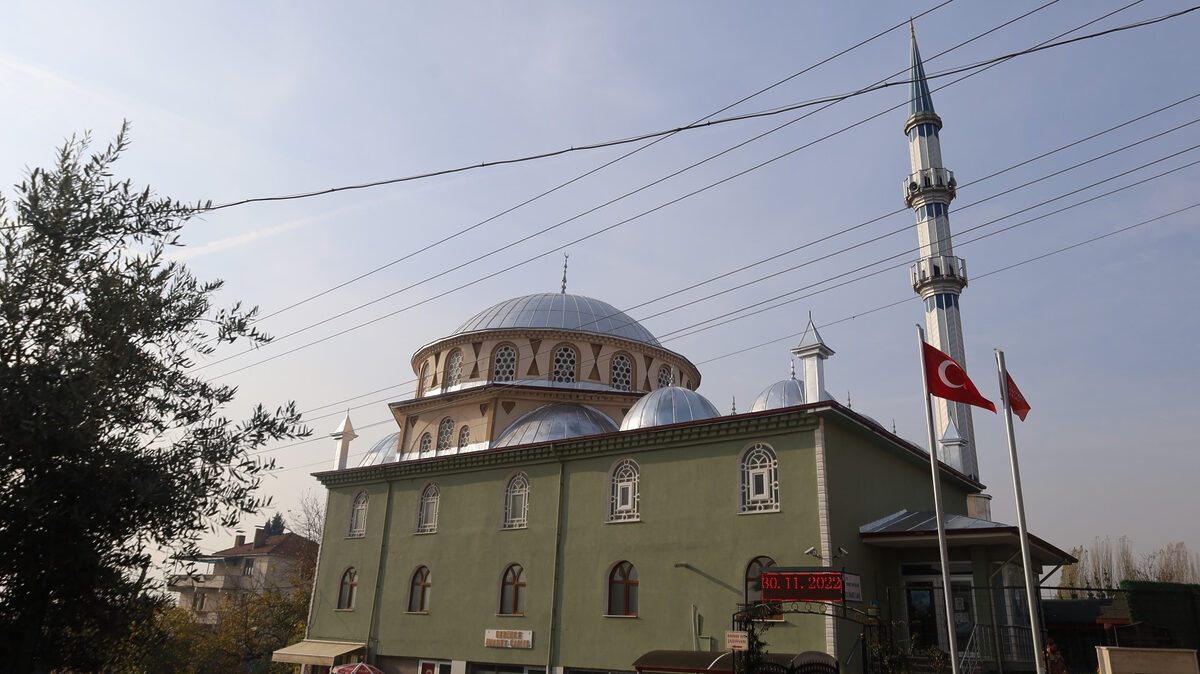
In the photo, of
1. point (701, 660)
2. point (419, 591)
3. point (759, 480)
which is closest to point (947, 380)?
point (759, 480)

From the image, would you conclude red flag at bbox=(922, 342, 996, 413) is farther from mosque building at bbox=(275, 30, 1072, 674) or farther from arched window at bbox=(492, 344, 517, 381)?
arched window at bbox=(492, 344, 517, 381)

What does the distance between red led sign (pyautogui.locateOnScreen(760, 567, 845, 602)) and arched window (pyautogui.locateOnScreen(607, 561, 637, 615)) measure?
3.96 metres

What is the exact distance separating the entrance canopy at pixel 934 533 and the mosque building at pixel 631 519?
56mm

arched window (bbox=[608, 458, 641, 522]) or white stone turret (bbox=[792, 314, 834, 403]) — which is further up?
white stone turret (bbox=[792, 314, 834, 403])

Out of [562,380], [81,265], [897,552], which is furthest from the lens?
[562,380]

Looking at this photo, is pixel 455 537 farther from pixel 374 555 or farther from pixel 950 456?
pixel 950 456

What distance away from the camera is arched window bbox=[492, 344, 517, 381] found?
973 inches

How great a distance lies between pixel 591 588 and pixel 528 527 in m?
2.38

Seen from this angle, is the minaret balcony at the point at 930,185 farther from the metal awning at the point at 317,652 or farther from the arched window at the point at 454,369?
the metal awning at the point at 317,652

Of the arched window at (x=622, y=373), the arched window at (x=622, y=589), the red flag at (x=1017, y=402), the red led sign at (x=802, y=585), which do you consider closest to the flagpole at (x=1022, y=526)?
the red flag at (x=1017, y=402)

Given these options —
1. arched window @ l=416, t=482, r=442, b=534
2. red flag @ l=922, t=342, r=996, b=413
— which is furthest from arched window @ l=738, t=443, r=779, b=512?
arched window @ l=416, t=482, r=442, b=534

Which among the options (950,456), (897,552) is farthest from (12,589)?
(950,456)

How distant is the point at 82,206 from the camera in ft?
24.6

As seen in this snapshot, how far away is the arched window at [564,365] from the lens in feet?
80.3
